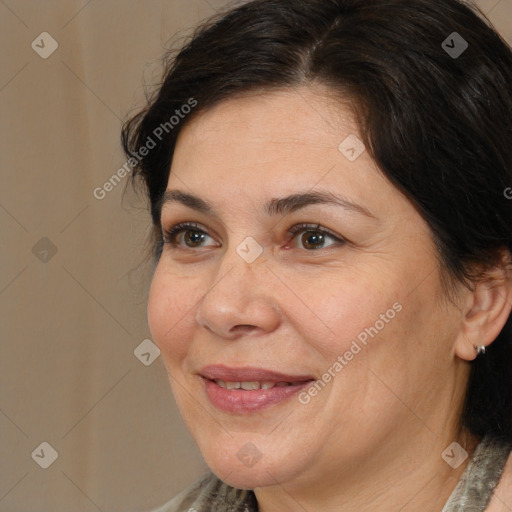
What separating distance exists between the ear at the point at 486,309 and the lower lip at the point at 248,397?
290 mm

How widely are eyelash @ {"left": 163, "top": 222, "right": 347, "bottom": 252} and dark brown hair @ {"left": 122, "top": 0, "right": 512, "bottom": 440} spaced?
0.13 metres

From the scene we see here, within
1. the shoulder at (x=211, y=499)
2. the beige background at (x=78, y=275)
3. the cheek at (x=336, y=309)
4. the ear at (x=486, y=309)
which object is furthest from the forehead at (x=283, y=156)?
the beige background at (x=78, y=275)

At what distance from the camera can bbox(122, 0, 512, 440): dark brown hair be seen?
5.37ft

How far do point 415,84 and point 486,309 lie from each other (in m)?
0.39

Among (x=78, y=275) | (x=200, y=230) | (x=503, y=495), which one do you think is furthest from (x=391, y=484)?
(x=78, y=275)

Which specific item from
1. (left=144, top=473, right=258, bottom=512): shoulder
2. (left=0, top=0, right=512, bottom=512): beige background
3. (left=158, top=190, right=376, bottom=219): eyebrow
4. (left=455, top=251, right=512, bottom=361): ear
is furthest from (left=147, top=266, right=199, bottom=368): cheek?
Result: (left=0, top=0, right=512, bottom=512): beige background

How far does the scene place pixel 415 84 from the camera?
1636mm

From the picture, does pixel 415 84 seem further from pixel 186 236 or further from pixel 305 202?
pixel 186 236

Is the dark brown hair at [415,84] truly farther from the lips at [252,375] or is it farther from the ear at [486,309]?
the lips at [252,375]

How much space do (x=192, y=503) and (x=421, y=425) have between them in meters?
0.55

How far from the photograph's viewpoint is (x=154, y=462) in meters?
2.92

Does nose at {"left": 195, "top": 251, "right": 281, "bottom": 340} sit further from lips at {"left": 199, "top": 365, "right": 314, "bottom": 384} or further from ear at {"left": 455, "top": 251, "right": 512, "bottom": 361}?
ear at {"left": 455, "top": 251, "right": 512, "bottom": 361}

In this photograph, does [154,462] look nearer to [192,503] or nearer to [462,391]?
[192,503]

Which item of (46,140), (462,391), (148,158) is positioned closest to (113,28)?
(46,140)
